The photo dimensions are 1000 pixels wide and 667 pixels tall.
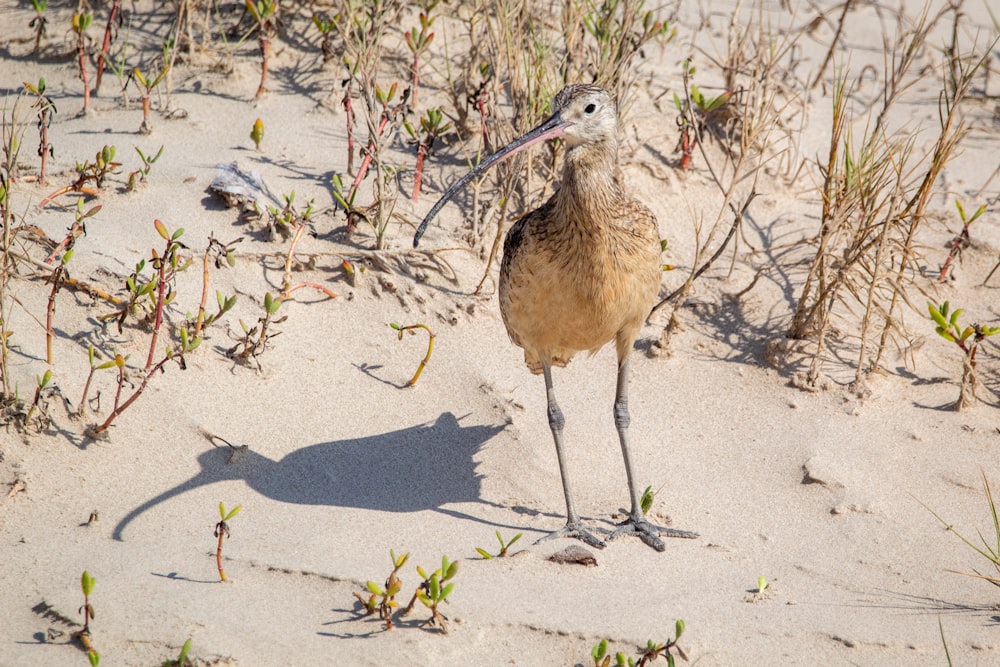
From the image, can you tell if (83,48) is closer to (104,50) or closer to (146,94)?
(104,50)

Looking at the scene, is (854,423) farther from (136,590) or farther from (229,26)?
(229,26)

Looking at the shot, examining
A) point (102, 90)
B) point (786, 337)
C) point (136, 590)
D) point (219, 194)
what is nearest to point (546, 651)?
point (136, 590)

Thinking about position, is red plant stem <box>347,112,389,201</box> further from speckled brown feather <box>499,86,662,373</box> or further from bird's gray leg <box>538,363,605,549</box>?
bird's gray leg <box>538,363,605,549</box>

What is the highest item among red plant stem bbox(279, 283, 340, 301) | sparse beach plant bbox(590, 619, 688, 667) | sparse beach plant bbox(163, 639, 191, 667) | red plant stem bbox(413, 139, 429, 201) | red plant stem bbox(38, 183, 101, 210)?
red plant stem bbox(413, 139, 429, 201)

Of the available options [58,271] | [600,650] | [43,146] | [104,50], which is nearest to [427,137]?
[43,146]

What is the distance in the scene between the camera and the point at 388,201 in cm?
603

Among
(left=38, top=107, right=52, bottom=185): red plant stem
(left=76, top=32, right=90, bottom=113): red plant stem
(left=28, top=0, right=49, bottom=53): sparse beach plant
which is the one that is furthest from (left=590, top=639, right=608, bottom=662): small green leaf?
(left=28, top=0, right=49, bottom=53): sparse beach plant

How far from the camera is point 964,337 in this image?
16.6ft

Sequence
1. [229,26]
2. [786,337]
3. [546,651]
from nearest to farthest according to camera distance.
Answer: [546,651]
[786,337]
[229,26]

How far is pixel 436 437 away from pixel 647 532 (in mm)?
1239

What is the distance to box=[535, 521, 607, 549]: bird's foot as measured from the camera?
14.7ft

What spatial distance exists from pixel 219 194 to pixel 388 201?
1.01 m

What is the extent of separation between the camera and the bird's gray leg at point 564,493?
4.52 metres

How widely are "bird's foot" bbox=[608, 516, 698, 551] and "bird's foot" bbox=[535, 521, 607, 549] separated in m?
0.10
